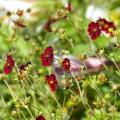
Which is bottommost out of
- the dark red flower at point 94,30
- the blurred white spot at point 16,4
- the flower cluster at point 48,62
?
the flower cluster at point 48,62

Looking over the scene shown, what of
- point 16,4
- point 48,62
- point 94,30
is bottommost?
point 48,62

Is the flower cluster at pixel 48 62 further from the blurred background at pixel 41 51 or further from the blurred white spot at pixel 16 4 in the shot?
the blurred white spot at pixel 16 4

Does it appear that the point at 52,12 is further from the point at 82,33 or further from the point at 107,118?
the point at 107,118

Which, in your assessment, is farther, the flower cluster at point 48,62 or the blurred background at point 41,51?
the blurred background at point 41,51

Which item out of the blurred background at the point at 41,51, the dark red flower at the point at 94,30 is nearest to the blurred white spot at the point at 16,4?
the blurred background at the point at 41,51

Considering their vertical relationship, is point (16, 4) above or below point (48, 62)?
above

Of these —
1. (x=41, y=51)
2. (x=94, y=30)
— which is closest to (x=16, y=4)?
(x=41, y=51)

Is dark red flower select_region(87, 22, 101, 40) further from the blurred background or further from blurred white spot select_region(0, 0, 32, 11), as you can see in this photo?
blurred white spot select_region(0, 0, 32, 11)

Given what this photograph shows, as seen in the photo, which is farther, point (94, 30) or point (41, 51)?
point (41, 51)

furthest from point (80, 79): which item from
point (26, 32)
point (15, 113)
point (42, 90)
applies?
point (26, 32)

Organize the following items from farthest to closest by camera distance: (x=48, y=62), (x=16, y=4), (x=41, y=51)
Answer: (x=16, y=4) → (x=41, y=51) → (x=48, y=62)

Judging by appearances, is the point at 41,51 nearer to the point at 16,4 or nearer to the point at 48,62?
the point at 48,62

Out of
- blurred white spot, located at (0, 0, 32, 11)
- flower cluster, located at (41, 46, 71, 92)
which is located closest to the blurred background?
flower cluster, located at (41, 46, 71, 92)
